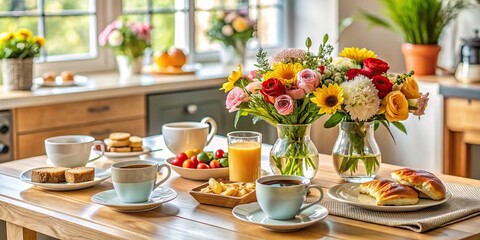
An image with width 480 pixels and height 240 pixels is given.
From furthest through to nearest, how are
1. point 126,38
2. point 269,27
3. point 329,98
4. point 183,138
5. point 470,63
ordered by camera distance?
point 269,27, point 126,38, point 470,63, point 183,138, point 329,98

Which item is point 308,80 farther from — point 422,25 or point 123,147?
point 422,25

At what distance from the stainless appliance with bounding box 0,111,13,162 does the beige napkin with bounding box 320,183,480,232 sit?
6.16ft

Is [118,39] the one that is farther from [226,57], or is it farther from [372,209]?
[372,209]

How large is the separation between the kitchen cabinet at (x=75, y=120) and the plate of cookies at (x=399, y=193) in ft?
6.21

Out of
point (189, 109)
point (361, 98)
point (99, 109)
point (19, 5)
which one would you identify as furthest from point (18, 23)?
point (361, 98)

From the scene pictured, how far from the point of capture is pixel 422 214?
202cm

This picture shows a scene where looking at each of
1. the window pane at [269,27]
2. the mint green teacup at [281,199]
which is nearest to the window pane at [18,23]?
the window pane at [269,27]

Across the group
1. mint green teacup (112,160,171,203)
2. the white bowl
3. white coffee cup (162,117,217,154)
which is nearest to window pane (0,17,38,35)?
white coffee cup (162,117,217,154)

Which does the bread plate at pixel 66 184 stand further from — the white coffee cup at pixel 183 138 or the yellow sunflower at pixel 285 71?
the yellow sunflower at pixel 285 71

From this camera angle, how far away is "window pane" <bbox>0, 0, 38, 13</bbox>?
4227mm

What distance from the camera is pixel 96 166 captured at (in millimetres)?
2566

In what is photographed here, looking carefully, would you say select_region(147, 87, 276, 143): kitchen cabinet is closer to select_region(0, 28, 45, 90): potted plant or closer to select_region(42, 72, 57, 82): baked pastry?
select_region(42, 72, 57, 82): baked pastry

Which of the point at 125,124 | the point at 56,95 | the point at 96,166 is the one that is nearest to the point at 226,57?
the point at 125,124

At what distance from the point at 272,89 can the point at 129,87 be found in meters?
1.97
